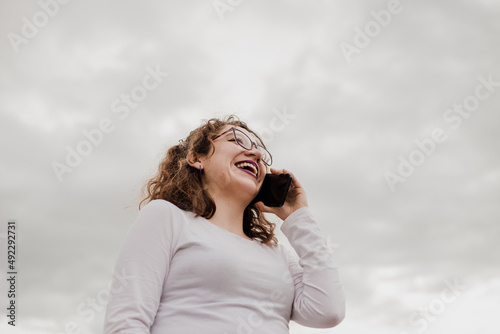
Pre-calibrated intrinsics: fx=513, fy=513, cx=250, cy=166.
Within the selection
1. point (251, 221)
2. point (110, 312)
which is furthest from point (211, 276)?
point (251, 221)

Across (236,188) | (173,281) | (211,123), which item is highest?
(211,123)

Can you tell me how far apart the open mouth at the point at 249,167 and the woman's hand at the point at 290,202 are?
0.16 m

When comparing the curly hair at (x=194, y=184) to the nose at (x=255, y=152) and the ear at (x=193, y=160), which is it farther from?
the nose at (x=255, y=152)

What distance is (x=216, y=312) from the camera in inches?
102

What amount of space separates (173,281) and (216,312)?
0.28 metres

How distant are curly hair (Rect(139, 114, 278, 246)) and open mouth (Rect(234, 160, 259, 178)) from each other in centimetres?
24

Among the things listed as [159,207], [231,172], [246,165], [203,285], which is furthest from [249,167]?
[203,285]

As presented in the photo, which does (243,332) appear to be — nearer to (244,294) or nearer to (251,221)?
(244,294)

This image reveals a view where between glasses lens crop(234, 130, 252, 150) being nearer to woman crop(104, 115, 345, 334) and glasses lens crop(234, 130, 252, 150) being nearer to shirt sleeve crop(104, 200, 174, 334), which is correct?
woman crop(104, 115, 345, 334)

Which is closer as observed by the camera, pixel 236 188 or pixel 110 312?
pixel 110 312

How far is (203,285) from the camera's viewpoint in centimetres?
266

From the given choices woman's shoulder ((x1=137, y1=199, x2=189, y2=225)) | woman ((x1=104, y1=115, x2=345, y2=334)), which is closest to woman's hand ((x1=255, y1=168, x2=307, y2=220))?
woman ((x1=104, y1=115, x2=345, y2=334))

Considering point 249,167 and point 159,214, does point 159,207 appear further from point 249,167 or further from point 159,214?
point 249,167

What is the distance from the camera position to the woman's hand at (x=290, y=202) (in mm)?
3520
